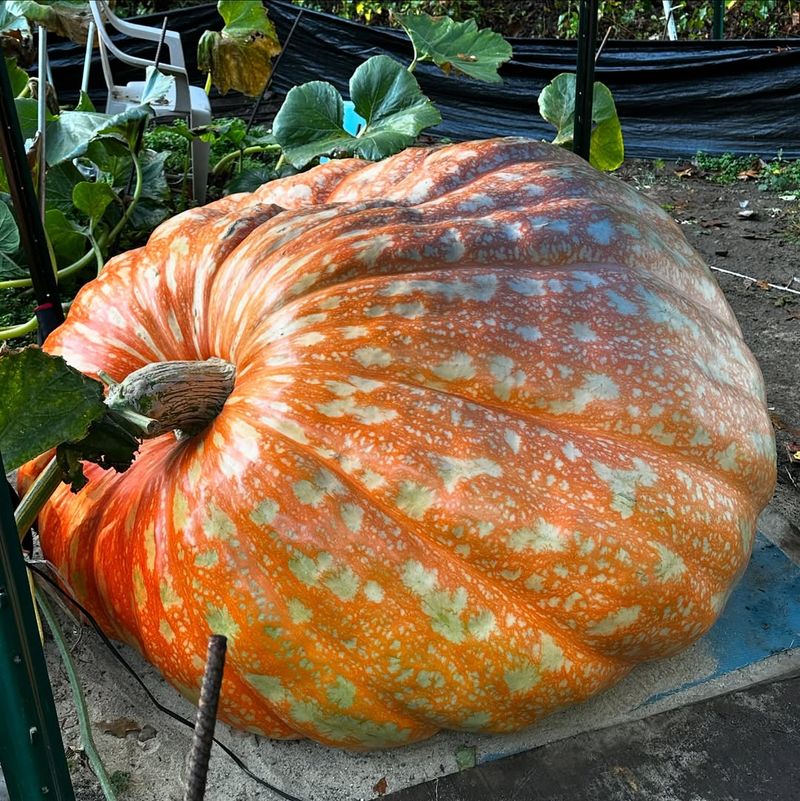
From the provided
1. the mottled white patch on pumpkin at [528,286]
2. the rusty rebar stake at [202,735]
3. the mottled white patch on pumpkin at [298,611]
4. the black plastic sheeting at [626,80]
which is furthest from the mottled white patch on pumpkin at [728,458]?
the black plastic sheeting at [626,80]

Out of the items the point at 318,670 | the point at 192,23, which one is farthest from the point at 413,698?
the point at 192,23

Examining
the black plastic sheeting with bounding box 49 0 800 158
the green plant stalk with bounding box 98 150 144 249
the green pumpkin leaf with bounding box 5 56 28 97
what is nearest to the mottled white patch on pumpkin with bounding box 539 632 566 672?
the green plant stalk with bounding box 98 150 144 249

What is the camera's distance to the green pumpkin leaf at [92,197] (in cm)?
296

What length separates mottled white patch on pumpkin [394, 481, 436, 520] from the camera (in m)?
1.46

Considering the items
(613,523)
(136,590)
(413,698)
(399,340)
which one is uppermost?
(399,340)

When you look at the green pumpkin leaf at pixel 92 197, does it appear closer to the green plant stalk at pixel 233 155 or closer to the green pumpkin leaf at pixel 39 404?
the green plant stalk at pixel 233 155

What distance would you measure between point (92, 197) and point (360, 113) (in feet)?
3.14

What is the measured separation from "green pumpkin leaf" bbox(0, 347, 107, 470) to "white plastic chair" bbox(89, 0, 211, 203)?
2.77 meters

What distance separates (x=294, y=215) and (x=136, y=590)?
2.68 feet

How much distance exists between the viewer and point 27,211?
2160mm

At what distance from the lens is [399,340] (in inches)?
61.4

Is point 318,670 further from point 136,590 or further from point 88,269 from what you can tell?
point 88,269

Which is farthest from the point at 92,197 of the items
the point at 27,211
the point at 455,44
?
the point at 455,44

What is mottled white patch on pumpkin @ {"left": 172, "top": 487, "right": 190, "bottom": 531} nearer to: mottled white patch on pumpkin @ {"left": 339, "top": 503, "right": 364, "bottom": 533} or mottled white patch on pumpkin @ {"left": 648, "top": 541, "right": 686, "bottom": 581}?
mottled white patch on pumpkin @ {"left": 339, "top": 503, "right": 364, "bottom": 533}
